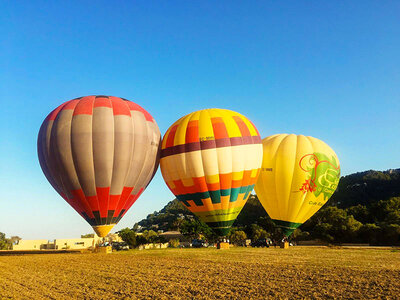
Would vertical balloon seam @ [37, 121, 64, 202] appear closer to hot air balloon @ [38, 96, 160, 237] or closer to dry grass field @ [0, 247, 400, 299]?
hot air balloon @ [38, 96, 160, 237]

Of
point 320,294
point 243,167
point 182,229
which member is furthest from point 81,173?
point 182,229

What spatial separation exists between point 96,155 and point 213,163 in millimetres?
8725

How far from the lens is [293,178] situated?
32344mm

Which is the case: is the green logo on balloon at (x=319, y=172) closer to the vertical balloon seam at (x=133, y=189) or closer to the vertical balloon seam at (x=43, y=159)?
the vertical balloon seam at (x=133, y=189)

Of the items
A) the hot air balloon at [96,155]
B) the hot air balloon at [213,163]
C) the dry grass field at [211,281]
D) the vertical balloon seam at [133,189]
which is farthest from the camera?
the vertical balloon seam at [133,189]

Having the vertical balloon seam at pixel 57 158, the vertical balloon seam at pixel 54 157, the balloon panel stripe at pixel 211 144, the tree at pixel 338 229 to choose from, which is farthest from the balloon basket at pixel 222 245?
the tree at pixel 338 229

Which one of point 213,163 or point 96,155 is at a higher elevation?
point 96,155

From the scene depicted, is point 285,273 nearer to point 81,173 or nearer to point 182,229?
point 81,173

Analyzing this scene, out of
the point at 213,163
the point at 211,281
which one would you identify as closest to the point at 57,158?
the point at 213,163

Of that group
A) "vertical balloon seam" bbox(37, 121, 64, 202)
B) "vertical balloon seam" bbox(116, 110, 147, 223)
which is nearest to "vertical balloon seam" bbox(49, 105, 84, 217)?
"vertical balloon seam" bbox(37, 121, 64, 202)

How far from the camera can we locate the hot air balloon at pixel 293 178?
32375 mm

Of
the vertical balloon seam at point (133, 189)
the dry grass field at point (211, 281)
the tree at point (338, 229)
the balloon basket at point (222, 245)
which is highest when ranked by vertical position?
the vertical balloon seam at point (133, 189)

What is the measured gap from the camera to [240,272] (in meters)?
18.5

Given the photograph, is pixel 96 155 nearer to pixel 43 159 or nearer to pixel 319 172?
pixel 43 159
